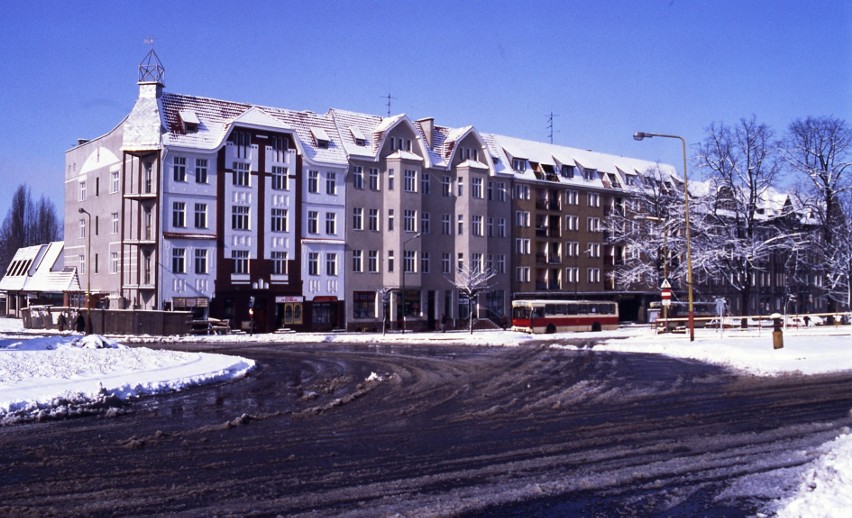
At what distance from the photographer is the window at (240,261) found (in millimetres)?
55844

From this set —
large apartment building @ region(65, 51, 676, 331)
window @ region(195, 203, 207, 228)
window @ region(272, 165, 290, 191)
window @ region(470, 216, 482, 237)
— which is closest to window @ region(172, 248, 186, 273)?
large apartment building @ region(65, 51, 676, 331)

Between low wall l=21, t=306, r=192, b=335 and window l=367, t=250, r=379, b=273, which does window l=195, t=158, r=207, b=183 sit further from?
window l=367, t=250, r=379, b=273

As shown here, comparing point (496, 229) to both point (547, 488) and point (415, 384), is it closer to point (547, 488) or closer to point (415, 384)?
point (415, 384)

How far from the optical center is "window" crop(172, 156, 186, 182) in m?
53.5

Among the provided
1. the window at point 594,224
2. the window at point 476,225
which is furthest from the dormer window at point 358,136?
the window at point 594,224

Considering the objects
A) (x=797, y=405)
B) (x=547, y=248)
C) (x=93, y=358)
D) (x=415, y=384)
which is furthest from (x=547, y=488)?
(x=547, y=248)

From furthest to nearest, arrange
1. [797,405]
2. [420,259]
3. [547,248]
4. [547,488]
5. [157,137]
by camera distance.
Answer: [547,248]
[420,259]
[157,137]
[797,405]
[547,488]

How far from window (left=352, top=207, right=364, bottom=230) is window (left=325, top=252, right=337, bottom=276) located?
273 cm

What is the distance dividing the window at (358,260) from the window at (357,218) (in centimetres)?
183

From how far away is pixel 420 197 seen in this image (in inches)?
2525

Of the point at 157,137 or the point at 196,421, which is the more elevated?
the point at 157,137

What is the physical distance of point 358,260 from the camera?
61656mm

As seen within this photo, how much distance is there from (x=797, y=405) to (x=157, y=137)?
150 ft

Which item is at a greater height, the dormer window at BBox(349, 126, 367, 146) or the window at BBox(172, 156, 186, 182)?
the dormer window at BBox(349, 126, 367, 146)
